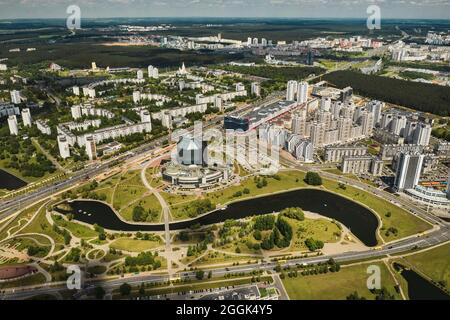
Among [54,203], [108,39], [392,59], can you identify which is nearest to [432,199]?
[54,203]

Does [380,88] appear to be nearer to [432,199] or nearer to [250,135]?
[250,135]

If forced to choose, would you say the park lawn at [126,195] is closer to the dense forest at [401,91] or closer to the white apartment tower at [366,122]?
the white apartment tower at [366,122]

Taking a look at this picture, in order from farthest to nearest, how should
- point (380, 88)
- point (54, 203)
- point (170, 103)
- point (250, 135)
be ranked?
point (380, 88) < point (170, 103) < point (250, 135) < point (54, 203)

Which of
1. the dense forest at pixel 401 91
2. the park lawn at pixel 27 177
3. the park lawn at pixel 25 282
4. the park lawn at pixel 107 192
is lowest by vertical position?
the park lawn at pixel 27 177

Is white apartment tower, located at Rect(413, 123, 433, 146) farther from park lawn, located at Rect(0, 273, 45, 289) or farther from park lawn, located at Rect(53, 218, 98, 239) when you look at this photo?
park lawn, located at Rect(0, 273, 45, 289)

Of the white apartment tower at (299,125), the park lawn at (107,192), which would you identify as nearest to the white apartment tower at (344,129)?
the white apartment tower at (299,125)

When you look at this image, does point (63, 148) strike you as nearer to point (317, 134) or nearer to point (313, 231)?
point (313, 231)

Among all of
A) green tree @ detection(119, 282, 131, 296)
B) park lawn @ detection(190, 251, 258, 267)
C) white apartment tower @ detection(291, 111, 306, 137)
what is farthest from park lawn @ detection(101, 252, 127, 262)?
white apartment tower @ detection(291, 111, 306, 137)
